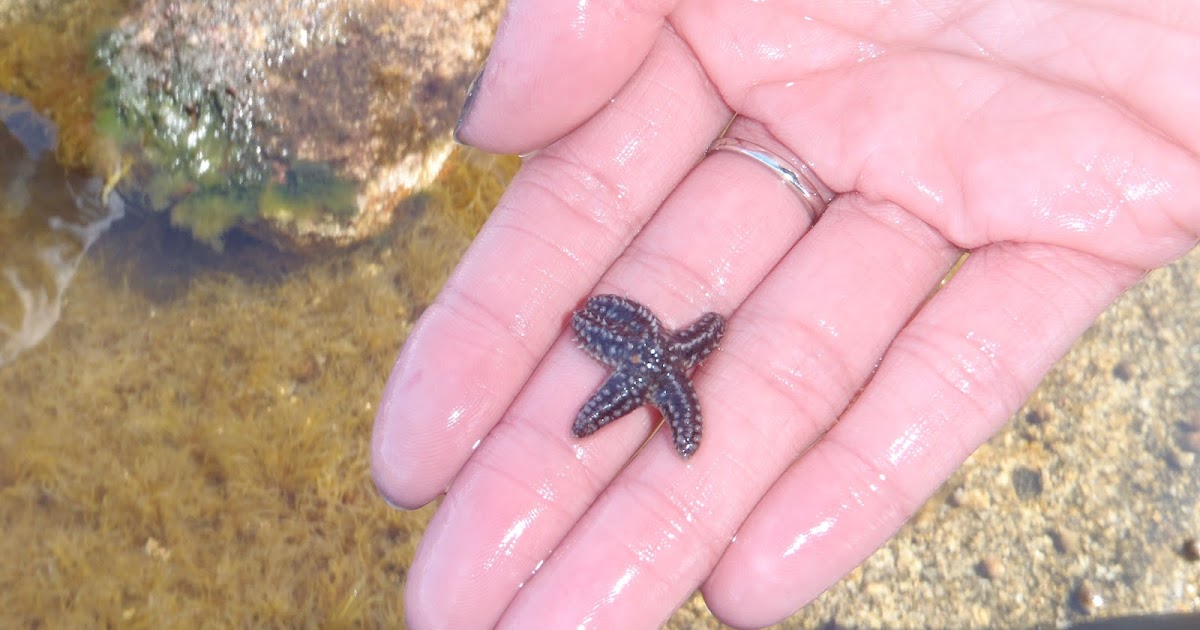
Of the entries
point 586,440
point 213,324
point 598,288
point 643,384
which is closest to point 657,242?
point 598,288

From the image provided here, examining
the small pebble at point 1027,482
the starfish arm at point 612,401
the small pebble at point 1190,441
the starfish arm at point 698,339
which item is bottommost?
the small pebble at point 1027,482

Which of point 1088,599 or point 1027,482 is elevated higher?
point 1027,482

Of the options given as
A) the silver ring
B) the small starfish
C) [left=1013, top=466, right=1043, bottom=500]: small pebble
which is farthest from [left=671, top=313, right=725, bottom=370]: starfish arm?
[left=1013, top=466, right=1043, bottom=500]: small pebble

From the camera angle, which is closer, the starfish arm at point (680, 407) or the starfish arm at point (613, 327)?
the starfish arm at point (680, 407)

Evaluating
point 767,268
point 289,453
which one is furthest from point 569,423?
point 289,453

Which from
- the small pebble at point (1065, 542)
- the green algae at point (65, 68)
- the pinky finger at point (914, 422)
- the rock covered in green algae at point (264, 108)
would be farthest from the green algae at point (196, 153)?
the small pebble at point (1065, 542)

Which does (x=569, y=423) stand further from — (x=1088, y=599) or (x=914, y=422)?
(x=1088, y=599)

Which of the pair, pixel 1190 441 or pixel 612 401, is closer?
pixel 612 401

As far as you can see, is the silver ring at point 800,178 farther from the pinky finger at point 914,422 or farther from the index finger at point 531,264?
the pinky finger at point 914,422

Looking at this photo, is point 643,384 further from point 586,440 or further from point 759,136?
point 759,136
